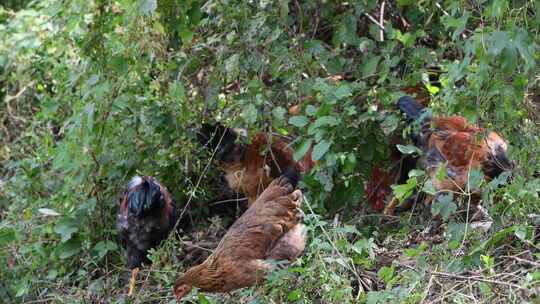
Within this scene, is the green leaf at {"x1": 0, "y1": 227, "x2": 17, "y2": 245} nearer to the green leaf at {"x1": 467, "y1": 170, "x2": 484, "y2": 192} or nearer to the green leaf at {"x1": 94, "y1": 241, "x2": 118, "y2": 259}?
the green leaf at {"x1": 94, "y1": 241, "x2": 118, "y2": 259}

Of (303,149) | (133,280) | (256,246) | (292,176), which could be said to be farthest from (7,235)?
(303,149)

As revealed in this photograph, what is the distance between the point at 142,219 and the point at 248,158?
97 cm

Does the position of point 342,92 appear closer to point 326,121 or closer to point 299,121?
point 326,121

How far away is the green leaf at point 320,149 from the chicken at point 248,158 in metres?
0.84

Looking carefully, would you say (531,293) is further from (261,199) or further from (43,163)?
(43,163)

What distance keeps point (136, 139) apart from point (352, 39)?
5.77 ft

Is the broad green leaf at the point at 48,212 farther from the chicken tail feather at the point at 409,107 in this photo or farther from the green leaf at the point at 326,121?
the chicken tail feather at the point at 409,107

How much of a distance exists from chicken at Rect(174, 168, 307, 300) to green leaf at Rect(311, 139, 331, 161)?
270 millimetres

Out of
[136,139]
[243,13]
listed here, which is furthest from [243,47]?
[136,139]

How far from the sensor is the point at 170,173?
8.09 meters

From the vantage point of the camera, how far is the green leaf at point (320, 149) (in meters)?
6.79

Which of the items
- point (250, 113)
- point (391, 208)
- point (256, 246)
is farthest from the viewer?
point (391, 208)

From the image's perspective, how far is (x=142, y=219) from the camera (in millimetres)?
7602

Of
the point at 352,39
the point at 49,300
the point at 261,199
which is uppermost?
the point at 352,39
